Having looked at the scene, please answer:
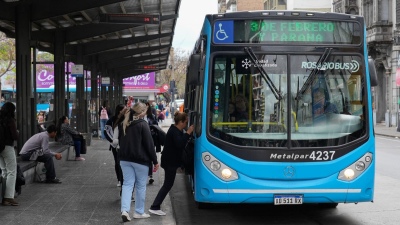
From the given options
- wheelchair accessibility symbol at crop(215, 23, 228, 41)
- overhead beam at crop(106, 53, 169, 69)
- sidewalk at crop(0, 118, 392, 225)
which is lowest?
sidewalk at crop(0, 118, 392, 225)

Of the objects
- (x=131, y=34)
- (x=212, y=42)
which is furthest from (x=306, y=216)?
(x=131, y=34)

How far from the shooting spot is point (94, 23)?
72.6 ft

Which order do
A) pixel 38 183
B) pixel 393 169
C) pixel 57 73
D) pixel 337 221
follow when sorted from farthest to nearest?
pixel 57 73, pixel 393 169, pixel 38 183, pixel 337 221

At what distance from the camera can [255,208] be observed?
10961mm

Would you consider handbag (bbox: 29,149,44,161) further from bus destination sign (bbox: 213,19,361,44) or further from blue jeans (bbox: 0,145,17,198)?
bus destination sign (bbox: 213,19,361,44)

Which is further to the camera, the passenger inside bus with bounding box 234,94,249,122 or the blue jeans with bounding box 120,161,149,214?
the blue jeans with bounding box 120,161,149,214

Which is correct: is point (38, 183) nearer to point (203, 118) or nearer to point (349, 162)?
point (203, 118)

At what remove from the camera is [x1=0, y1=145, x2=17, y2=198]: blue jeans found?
10133 millimetres

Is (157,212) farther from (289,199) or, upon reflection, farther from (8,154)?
(8,154)

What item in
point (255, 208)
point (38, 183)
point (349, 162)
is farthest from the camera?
point (38, 183)

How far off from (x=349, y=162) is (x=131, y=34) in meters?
20.9

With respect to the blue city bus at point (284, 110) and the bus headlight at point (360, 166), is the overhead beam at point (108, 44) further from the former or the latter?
the bus headlight at point (360, 166)

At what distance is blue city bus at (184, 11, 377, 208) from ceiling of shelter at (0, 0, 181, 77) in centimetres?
833

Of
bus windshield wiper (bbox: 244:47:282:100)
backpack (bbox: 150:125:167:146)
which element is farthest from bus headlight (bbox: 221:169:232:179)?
backpack (bbox: 150:125:167:146)
